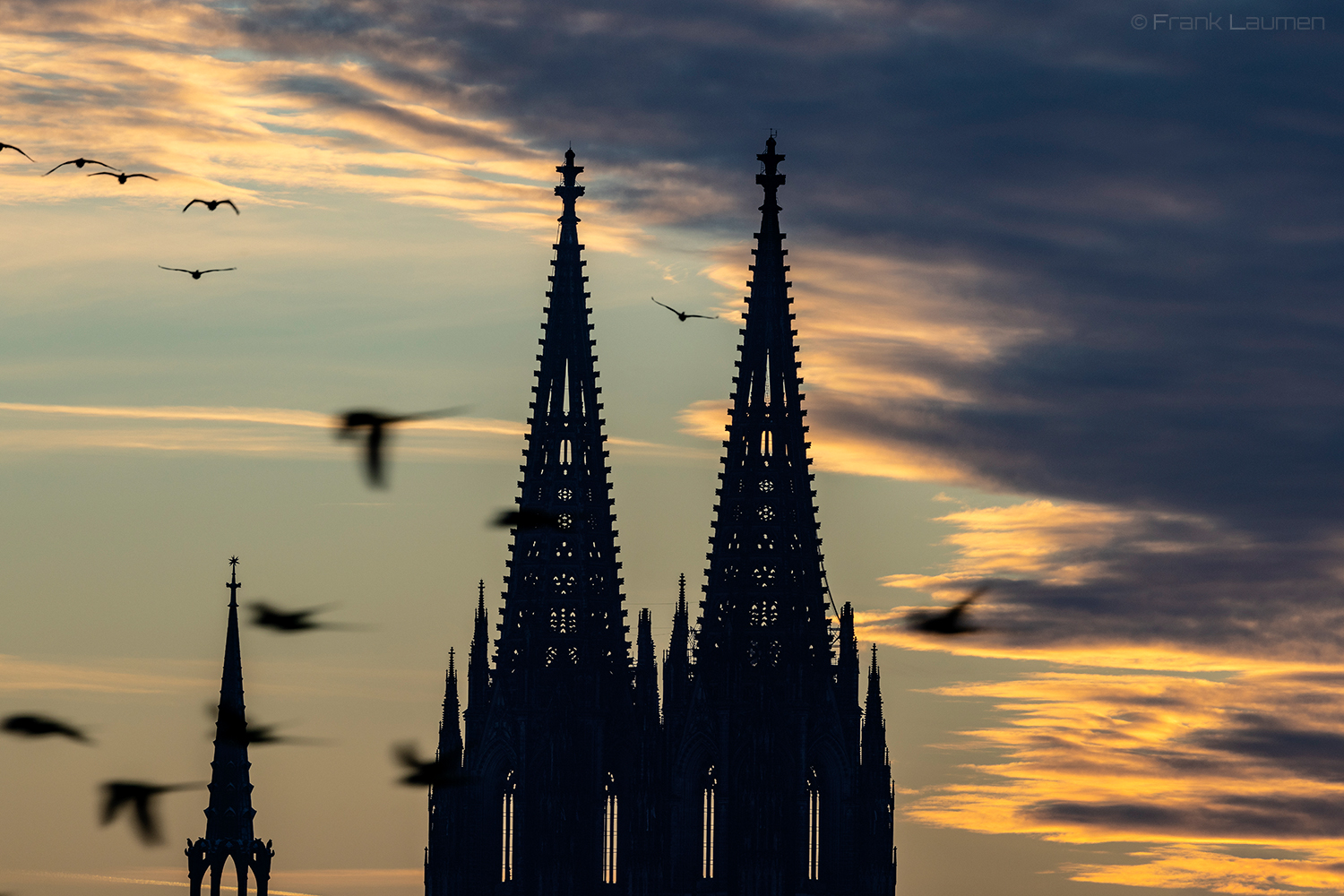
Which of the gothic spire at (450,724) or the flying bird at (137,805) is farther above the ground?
the gothic spire at (450,724)

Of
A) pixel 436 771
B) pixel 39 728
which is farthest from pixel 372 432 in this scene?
pixel 436 771

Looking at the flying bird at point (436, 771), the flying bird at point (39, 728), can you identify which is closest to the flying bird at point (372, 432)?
the flying bird at point (39, 728)

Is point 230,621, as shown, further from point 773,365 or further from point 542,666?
point 773,365

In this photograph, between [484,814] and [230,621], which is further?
[484,814]

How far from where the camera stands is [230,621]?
132 metres

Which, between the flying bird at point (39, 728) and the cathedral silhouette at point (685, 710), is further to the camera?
the cathedral silhouette at point (685, 710)

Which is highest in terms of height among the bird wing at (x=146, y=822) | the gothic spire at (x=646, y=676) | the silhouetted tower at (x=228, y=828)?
the gothic spire at (x=646, y=676)

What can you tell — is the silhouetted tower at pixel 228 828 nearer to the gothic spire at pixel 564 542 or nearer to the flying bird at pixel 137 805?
the gothic spire at pixel 564 542

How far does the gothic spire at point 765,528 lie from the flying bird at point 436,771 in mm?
10349

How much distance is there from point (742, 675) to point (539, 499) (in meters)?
11.1

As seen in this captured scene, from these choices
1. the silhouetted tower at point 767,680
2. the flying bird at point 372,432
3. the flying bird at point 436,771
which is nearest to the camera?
the flying bird at point 372,432

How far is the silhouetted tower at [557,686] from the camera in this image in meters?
140

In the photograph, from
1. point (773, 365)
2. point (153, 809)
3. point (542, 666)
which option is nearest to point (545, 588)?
point (542, 666)

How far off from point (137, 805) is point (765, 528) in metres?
67.9
